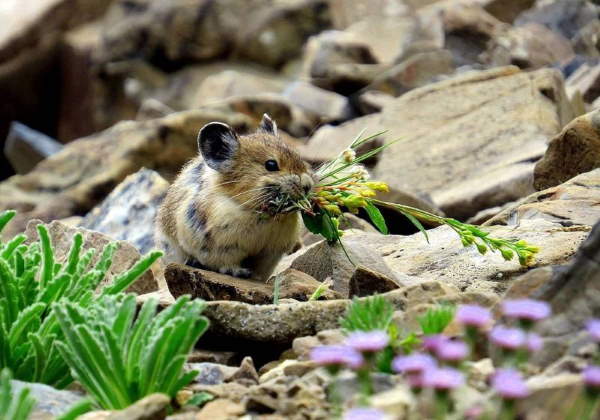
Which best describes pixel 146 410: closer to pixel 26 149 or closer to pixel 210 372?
pixel 210 372

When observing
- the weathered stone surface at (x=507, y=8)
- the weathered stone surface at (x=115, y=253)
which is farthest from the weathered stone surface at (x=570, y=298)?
the weathered stone surface at (x=507, y=8)

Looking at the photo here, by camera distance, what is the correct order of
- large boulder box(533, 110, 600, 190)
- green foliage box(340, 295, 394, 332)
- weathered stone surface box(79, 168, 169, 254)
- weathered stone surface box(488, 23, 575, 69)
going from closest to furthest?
green foliage box(340, 295, 394, 332), large boulder box(533, 110, 600, 190), weathered stone surface box(79, 168, 169, 254), weathered stone surface box(488, 23, 575, 69)

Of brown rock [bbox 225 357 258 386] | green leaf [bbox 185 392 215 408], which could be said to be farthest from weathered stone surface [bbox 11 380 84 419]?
brown rock [bbox 225 357 258 386]

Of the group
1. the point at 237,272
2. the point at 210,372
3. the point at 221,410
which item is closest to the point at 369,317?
the point at 221,410

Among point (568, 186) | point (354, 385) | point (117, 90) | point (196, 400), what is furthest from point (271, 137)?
point (117, 90)

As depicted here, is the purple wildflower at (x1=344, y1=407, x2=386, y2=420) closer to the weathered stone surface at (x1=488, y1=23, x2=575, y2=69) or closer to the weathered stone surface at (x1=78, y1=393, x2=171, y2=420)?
the weathered stone surface at (x1=78, y1=393, x2=171, y2=420)

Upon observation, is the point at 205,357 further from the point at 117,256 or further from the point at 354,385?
the point at 117,256
